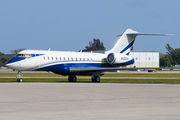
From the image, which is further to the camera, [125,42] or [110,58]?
[125,42]

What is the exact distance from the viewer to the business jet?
29688 mm

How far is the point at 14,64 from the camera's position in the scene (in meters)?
28.7

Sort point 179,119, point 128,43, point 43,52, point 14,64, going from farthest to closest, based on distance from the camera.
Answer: point 128,43, point 43,52, point 14,64, point 179,119

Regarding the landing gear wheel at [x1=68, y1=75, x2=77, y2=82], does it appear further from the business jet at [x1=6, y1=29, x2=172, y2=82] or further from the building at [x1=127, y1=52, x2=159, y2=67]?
the building at [x1=127, y1=52, x2=159, y2=67]

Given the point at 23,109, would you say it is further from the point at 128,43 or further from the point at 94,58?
the point at 128,43

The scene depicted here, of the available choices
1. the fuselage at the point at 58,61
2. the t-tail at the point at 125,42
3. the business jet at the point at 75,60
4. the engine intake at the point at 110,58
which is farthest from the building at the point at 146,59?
the engine intake at the point at 110,58

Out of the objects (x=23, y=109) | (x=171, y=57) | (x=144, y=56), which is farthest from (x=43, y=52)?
(x=171, y=57)

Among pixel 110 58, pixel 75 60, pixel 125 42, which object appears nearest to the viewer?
pixel 75 60

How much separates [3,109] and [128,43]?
28087 millimetres

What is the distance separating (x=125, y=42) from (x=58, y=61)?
9.82m

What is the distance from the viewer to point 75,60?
1297 inches

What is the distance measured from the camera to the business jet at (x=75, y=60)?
29688mm

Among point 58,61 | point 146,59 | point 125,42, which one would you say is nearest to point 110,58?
point 125,42

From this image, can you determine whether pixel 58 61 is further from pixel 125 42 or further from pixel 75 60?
pixel 125 42
